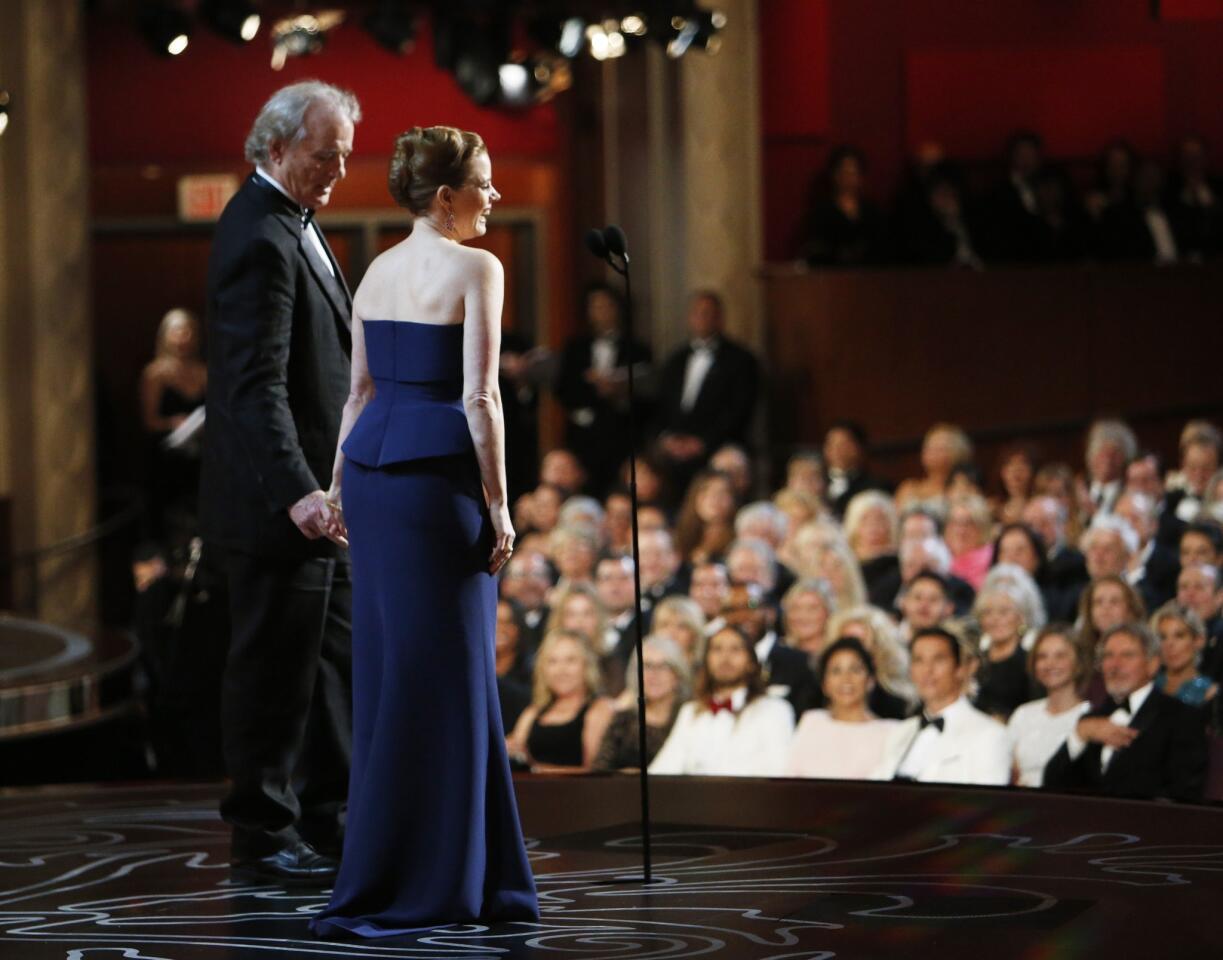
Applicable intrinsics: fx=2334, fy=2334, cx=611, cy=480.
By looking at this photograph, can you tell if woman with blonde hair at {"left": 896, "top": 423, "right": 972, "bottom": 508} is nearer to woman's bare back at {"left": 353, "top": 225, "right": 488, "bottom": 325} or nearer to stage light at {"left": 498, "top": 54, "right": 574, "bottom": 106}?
stage light at {"left": 498, "top": 54, "right": 574, "bottom": 106}

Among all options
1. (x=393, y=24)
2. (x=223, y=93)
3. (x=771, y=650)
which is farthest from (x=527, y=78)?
(x=771, y=650)

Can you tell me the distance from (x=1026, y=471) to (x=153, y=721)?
3.27 metres

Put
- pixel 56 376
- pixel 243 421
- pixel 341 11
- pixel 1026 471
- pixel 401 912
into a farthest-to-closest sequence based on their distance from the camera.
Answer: pixel 341 11 < pixel 56 376 < pixel 1026 471 < pixel 243 421 < pixel 401 912

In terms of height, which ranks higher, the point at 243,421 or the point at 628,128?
the point at 628,128

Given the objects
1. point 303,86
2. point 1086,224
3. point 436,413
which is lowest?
point 436,413

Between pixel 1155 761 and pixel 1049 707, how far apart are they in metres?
0.39

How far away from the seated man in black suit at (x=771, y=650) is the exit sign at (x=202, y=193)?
5722 millimetres

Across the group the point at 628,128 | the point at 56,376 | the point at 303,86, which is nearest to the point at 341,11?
the point at 628,128

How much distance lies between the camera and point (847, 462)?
29.2 feet

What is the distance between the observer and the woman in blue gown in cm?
374

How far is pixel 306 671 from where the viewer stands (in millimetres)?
4172

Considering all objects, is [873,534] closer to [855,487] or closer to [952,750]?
[855,487]

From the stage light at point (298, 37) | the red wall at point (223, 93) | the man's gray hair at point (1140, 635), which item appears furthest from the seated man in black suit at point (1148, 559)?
the red wall at point (223, 93)

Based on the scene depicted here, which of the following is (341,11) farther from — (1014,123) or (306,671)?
(306,671)
